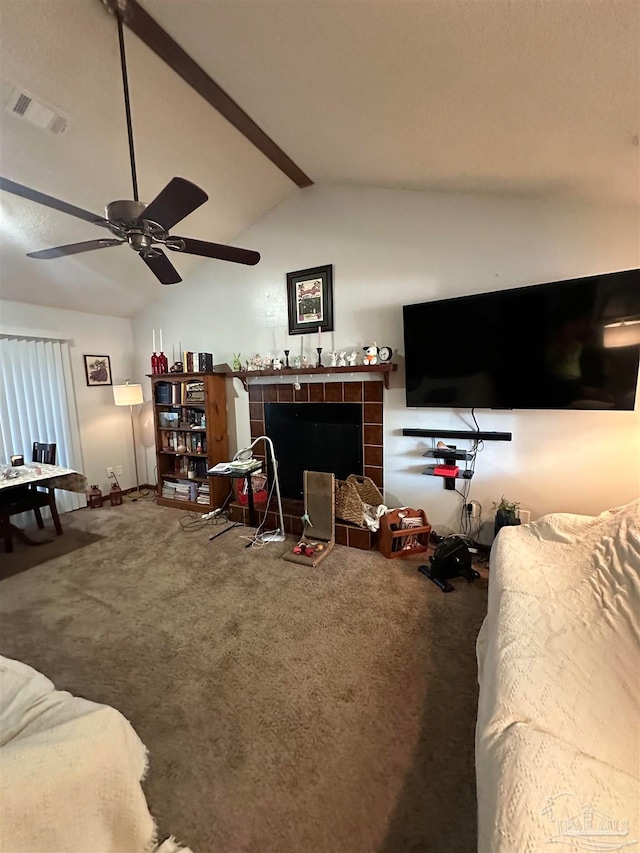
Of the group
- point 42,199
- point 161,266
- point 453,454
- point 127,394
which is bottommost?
point 453,454

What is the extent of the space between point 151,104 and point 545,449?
138 inches

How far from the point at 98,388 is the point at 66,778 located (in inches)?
176

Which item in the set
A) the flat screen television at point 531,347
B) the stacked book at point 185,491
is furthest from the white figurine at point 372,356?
the stacked book at point 185,491

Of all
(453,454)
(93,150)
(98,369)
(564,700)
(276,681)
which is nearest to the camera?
(564,700)

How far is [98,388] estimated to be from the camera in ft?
14.5

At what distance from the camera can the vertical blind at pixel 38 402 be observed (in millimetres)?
3631

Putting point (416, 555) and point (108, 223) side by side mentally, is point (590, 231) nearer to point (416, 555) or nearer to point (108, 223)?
point (416, 555)

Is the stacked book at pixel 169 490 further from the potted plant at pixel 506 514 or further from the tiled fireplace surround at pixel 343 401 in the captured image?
the potted plant at pixel 506 514

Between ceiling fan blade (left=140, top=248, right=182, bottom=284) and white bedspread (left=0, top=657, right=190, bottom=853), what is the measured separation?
193cm

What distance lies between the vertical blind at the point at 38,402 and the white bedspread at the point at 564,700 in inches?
181

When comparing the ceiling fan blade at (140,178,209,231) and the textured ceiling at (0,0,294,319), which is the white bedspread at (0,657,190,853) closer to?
the ceiling fan blade at (140,178,209,231)

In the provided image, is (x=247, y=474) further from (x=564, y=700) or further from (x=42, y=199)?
(x=564, y=700)

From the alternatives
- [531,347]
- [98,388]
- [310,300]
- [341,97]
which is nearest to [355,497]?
[531,347]

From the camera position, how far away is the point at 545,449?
8.46 feet
